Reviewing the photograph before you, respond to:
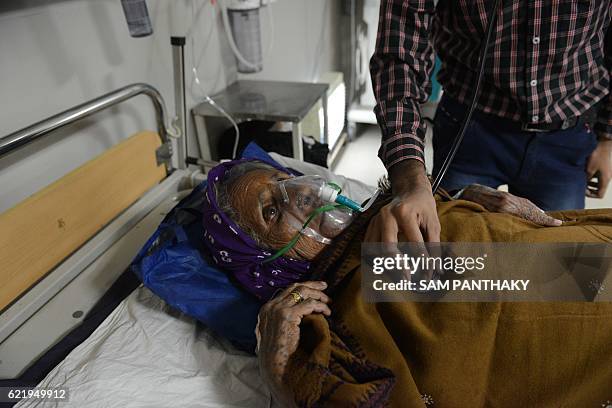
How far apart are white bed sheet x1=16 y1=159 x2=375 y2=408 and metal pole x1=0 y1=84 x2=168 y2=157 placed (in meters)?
0.49

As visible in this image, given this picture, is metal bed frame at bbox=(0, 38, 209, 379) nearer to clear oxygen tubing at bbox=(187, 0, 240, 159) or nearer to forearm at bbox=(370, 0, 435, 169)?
clear oxygen tubing at bbox=(187, 0, 240, 159)

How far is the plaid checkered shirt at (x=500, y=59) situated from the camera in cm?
111

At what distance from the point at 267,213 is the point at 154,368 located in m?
0.45

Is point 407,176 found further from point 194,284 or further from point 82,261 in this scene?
point 82,261

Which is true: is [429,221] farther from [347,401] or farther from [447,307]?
[347,401]

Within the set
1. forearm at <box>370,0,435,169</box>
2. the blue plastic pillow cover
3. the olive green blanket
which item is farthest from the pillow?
forearm at <box>370,0,435,169</box>

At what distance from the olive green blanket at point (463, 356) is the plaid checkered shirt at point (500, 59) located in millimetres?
363

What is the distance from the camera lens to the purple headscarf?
3.78 ft

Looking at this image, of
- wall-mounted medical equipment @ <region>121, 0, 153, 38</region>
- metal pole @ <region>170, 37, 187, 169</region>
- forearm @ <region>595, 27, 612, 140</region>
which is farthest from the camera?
metal pole @ <region>170, 37, 187, 169</region>

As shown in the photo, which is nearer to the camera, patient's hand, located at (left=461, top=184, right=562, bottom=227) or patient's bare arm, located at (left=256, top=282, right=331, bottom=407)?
patient's bare arm, located at (left=256, top=282, right=331, bottom=407)

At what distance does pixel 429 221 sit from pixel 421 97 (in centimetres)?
40

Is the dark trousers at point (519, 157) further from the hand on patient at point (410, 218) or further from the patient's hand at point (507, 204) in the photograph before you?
the hand on patient at point (410, 218)

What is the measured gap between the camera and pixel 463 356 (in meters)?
0.90

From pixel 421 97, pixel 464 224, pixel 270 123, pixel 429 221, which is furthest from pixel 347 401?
pixel 270 123
